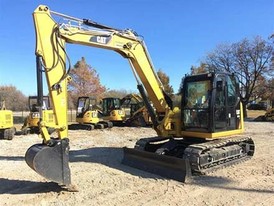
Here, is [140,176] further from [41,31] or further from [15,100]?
[15,100]

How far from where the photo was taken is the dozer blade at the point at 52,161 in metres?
5.96

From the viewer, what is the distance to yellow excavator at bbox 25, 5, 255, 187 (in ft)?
21.4

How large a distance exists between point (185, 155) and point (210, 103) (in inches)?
58.5

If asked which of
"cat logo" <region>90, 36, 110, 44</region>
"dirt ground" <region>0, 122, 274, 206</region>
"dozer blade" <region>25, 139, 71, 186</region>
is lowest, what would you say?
"dirt ground" <region>0, 122, 274, 206</region>

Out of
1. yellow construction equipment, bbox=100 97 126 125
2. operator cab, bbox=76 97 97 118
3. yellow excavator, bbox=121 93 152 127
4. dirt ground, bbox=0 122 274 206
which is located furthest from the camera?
yellow construction equipment, bbox=100 97 126 125

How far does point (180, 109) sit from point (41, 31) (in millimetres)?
4286

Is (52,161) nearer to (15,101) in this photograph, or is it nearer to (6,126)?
(6,126)

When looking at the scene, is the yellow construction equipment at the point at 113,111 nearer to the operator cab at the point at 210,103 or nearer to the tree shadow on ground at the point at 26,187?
the operator cab at the point at 210,103

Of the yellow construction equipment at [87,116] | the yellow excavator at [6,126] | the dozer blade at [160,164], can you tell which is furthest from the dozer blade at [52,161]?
the yellow construction equipment at [87,116]

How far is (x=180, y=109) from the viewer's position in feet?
29.5

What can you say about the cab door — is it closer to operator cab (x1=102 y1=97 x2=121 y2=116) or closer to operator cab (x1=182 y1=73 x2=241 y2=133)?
operator cab (x1=182 y1=73 x2=241 y2=133)

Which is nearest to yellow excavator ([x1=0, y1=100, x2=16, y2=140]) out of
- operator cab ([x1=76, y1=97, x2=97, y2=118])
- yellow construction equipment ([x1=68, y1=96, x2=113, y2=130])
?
yellow construction equipment ([x1=68, y1=96, x2=113, y2=130])

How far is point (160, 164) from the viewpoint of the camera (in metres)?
7.84

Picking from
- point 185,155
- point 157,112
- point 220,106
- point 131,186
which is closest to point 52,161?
point 131,186
